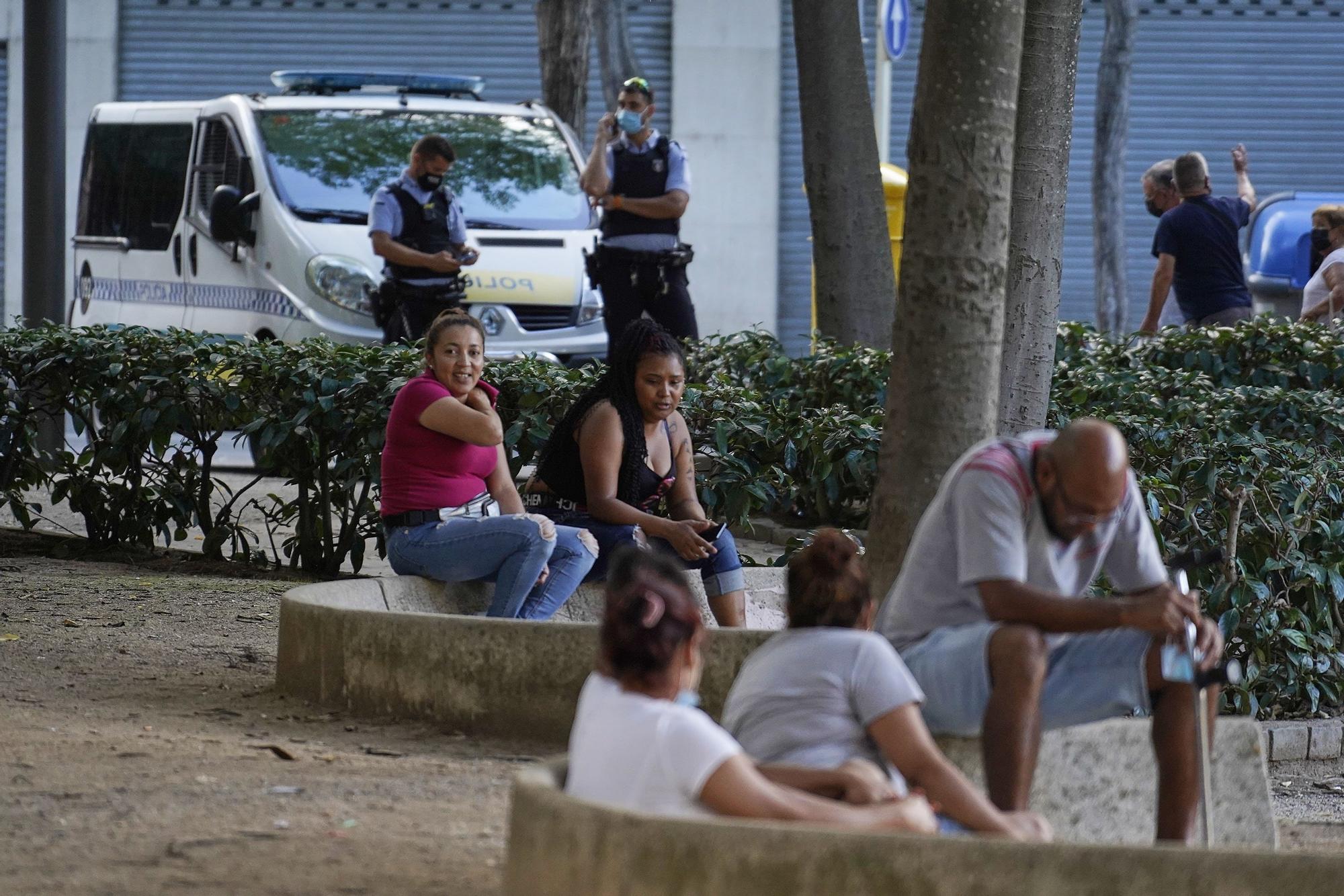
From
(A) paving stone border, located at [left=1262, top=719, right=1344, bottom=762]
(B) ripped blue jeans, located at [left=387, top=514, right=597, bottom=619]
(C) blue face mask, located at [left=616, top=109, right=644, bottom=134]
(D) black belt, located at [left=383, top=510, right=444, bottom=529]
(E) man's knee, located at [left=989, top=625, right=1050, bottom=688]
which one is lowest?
(A) paving stone border, located at [left=1262, top=719, right=1344, bottom=762]

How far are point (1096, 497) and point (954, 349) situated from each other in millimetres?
1126

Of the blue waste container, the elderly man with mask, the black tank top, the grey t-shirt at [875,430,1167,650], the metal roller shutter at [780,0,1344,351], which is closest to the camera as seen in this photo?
the grey t-shirt at [875,430,1167,650]

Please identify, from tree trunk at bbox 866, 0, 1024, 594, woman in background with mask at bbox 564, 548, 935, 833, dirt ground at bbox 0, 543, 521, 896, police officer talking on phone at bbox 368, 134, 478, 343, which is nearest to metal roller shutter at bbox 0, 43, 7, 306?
police officer talking on phone at bbox 368, 134, 478, 343

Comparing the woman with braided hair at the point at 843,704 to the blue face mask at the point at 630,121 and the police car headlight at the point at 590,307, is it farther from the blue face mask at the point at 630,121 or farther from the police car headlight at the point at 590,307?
the police car headlight at the point at 590,307

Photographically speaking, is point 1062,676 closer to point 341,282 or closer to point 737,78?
point 341,282

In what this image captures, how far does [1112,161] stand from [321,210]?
35.3ft

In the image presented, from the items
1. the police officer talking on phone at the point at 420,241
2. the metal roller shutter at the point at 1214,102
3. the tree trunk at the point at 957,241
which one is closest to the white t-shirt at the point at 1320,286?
the police officer talking on phone at the point at 420,241

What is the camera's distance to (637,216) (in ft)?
34.0

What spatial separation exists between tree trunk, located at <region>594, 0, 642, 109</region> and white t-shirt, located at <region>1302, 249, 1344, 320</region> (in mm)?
9614

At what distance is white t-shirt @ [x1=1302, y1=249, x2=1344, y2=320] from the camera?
425 inches

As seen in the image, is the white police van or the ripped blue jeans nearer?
the ripped blue jeans

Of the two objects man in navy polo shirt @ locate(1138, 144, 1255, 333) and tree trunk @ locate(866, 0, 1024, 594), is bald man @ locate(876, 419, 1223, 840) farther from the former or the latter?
man in navy polo shirt @ locate(1138, 144, 1255, 333)

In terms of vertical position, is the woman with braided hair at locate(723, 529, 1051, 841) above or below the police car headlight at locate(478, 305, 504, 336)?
below

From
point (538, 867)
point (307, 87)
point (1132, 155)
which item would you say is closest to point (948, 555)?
point (538, 867)
